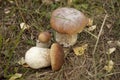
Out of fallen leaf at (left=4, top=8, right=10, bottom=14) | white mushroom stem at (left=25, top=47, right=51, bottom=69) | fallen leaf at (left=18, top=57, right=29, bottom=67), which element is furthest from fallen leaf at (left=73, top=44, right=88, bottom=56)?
fallen leaf at (left=4, top=8, right=10, bottom=14)

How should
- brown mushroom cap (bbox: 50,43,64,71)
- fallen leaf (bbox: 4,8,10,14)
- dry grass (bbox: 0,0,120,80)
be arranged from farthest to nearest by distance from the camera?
fallen leaf (bbox: 4,8,10,14) → dry grass (bbox: 0,0,120,80) → brown mushroom cap (bbox: 50,43,64,71)

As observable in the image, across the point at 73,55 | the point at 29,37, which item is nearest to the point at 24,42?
the point at 29,37

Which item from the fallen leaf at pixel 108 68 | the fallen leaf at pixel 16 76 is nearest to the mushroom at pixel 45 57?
the fallen leaf at pixel 16 76

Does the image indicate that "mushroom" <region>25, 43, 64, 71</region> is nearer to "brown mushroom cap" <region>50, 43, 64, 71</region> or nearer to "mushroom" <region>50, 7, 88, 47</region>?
"brown mushroom cap" <region>50, 43, 64, 71</region>

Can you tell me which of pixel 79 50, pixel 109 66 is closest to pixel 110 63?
pixel 109 66

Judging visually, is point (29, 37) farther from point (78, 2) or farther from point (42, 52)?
point (78, 2)

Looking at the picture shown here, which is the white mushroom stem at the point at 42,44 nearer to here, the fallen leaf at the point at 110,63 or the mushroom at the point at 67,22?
the mushroom at the point at 67,22
